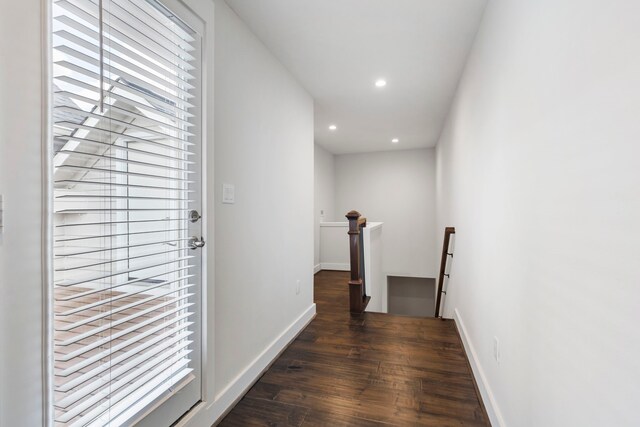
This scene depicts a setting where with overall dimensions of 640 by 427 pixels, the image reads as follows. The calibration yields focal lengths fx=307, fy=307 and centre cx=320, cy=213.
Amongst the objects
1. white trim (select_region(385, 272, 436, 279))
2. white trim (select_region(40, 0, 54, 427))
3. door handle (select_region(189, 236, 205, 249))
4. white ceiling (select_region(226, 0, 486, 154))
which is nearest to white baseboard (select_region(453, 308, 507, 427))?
door handle (select_region(189, 236, 205, 249))

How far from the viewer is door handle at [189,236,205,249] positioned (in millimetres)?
1531

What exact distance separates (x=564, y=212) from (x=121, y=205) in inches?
59.4

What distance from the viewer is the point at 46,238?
0.90 m

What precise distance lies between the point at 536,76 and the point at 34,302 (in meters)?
1.79

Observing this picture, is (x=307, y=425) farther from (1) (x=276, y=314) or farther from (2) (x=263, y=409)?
(1) (x=276, y=314)

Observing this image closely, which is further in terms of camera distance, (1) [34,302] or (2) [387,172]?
(2) [387,172]

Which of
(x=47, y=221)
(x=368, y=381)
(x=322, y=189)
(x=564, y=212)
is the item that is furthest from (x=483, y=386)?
(x=322, y=189)

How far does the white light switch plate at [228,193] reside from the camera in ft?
6.01

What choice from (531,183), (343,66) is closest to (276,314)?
(531,183)

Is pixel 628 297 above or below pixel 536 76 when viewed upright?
below

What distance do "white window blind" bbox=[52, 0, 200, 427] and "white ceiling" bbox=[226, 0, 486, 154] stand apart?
2.73 feet

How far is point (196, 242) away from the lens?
1.56 metres

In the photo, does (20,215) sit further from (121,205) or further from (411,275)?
(411,275)

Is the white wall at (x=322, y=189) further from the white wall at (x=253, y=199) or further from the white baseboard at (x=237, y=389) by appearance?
the white baseboard at (x=237, y=389)
